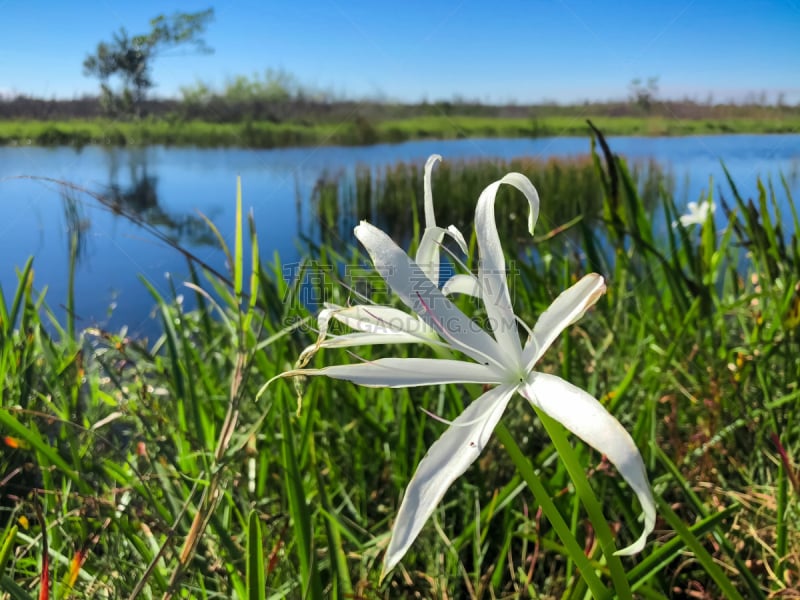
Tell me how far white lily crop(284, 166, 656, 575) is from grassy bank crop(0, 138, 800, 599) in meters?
0.06

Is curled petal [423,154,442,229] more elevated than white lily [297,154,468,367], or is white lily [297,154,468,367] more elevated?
curled petal [423,154,442,229]

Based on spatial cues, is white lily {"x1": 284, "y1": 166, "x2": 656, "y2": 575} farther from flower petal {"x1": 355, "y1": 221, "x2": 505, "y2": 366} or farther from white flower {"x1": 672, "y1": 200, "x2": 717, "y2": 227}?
white flower {"x1": 672, "y1": 200, "x2": 717, "y2": 227}

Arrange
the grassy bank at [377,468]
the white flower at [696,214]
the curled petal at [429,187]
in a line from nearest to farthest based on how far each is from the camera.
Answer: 1. the curled petal at [429,187]
2. the grassy bank at [377,468]
3. the white flower at [696,214]

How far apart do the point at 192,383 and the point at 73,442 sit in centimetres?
12

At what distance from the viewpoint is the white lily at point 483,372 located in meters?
0.24

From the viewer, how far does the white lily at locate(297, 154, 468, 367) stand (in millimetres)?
322

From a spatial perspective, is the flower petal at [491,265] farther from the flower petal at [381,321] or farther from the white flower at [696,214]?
the white flower at [696,214]

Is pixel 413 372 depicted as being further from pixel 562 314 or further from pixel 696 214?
pixel 696 214

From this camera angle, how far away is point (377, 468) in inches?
28.5

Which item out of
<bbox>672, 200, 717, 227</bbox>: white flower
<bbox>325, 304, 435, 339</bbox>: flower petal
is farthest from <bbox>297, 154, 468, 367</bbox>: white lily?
<bbox>672, 200, 717, 227</bbox>: white flower

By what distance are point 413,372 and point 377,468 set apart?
458 millimetres

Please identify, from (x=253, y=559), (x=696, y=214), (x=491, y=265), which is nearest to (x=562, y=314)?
(x=491, y=265)

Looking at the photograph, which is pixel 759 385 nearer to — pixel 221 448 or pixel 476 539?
pixel 476 539

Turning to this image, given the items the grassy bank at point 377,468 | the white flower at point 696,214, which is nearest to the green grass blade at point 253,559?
the grassy bank at point 377,468
